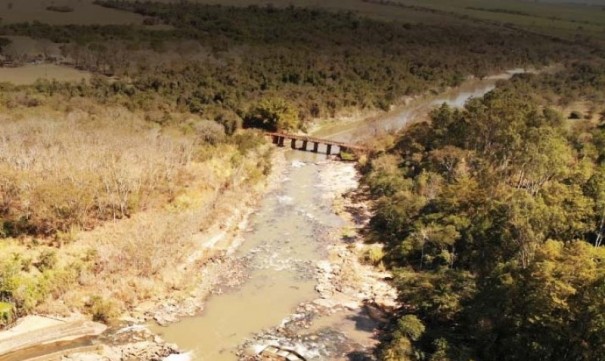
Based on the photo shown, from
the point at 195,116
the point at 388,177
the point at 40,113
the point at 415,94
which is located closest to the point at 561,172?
the point at 388,177

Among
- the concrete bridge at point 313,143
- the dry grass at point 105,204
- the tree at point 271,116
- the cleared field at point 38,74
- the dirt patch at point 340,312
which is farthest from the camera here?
the cleared field at point 38,74

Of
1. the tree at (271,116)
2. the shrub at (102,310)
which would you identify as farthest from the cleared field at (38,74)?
the shrub at (102,310)

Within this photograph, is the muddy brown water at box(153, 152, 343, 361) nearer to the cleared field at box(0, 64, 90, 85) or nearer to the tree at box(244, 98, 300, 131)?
the tree at box(244, 98, 300, 131)

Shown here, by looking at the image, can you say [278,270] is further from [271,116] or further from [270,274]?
[271,116]

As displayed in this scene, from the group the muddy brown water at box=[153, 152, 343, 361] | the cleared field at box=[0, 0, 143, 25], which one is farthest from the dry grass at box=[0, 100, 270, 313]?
the cleared field at box=[0, 0, 143, 25]

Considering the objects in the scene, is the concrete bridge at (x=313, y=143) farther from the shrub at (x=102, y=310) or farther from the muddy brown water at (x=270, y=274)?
the shrub at (x=102, y=310)

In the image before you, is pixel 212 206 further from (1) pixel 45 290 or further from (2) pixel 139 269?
(1) pixel 45 290

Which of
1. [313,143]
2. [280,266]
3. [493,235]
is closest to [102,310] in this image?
[280,266]
